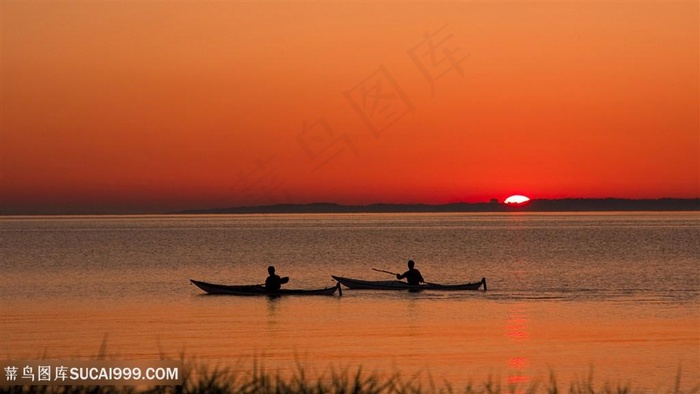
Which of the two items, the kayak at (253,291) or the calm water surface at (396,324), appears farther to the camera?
the kayak at (253,291)

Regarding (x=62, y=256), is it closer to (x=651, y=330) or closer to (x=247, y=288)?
(x=247, y=288)

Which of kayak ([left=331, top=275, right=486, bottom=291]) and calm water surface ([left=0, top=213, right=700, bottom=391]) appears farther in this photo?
kayak ([left=331, top=275, right=486, bottom=291])

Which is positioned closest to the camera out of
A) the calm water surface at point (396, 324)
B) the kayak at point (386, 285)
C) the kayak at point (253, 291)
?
the calm water surface at point (396, 324)

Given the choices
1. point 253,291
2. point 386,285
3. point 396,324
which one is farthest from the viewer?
point 386,285

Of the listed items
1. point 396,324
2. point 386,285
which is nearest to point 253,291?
point 386,285

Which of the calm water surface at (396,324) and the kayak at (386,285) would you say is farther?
the kayak at (386,285)

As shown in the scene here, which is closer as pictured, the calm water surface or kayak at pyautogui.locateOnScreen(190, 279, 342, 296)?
the calm water surface

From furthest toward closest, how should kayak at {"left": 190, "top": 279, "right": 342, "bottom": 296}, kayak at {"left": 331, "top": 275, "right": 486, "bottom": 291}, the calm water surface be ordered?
kayak at {"left": 331, "top": 275, "right": 486, "bottom": 291}
kayak at {"left": 190, "top": 279, "right": 342, "bottom": 296}
the calm water surface

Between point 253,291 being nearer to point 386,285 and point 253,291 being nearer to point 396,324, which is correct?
point 386,285

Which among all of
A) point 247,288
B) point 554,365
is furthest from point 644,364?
point 247,288

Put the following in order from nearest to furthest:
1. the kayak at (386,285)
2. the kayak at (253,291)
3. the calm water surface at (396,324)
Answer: the calm water surface at (396,324), the kayak at (253,291), the kayak at (386,285)

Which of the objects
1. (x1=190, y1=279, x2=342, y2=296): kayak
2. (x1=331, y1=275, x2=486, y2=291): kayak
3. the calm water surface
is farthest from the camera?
(x1=331, y1=275, x2=486, y2=291): kayak

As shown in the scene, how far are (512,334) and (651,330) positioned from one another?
4.14 m

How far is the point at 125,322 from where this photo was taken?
35.4m
